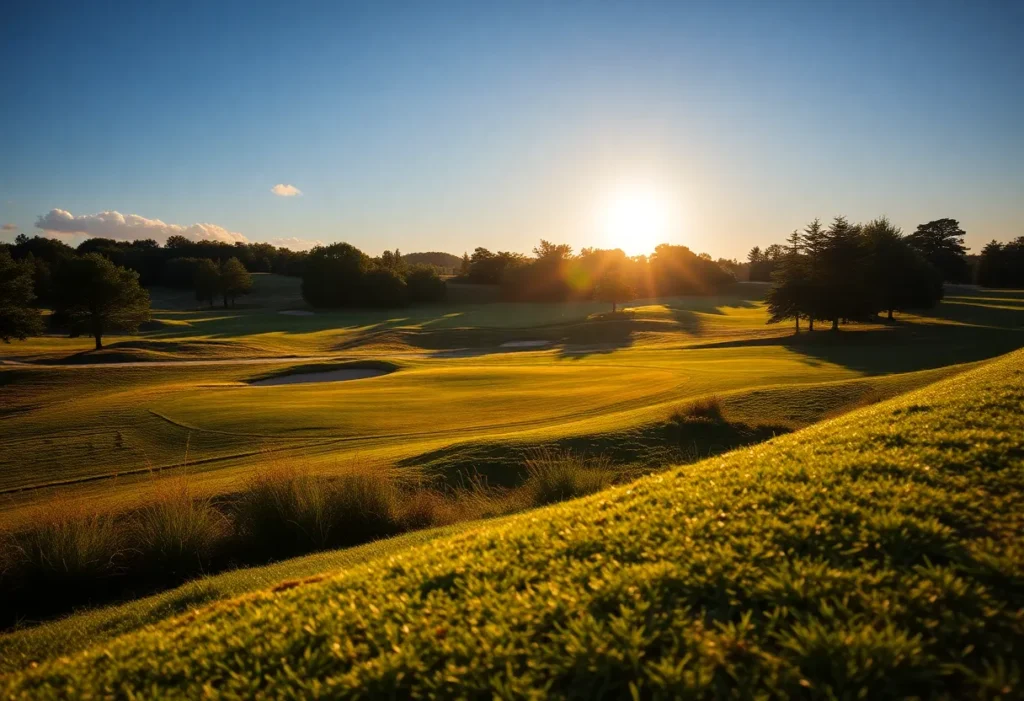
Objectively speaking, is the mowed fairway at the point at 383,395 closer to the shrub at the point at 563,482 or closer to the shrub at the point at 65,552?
the shrub at the point at 65,552

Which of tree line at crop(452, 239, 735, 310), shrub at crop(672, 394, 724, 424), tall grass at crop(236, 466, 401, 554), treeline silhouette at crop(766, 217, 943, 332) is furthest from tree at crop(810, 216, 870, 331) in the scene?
tall grass at crop(236, 466, 401, 554)

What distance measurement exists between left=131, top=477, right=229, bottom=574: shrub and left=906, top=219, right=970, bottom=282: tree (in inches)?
3977

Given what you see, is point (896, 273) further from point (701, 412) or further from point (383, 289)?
point (383, 289)

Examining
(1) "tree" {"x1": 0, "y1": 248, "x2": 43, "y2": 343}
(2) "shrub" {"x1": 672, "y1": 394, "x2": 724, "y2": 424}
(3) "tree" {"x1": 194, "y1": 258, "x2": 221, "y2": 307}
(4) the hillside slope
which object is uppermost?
(3) "tree" {"x1": 194, "y1": 258, "x2": 221, "y2": 307}

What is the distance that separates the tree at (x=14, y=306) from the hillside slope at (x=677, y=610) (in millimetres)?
42899

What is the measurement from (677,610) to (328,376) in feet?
107

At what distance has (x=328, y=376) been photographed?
3409 centimetres

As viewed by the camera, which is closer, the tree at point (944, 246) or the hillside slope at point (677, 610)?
the hillside slope at point (677, 610)

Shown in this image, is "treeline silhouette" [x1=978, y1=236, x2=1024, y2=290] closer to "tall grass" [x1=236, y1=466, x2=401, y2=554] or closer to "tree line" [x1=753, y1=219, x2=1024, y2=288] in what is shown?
"tree line" [x1=753, y1=219, x2=1024, y2=288]

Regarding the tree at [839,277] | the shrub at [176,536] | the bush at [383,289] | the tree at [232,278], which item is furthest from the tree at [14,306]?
the tree at [839,277]

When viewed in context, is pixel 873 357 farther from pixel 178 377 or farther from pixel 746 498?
pixel 178 377

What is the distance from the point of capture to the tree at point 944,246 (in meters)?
87.3

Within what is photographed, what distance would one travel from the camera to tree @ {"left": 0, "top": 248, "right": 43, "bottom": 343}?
36.9 m

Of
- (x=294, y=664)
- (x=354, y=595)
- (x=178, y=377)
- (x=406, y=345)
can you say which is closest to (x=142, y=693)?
(x=294, y=664)
